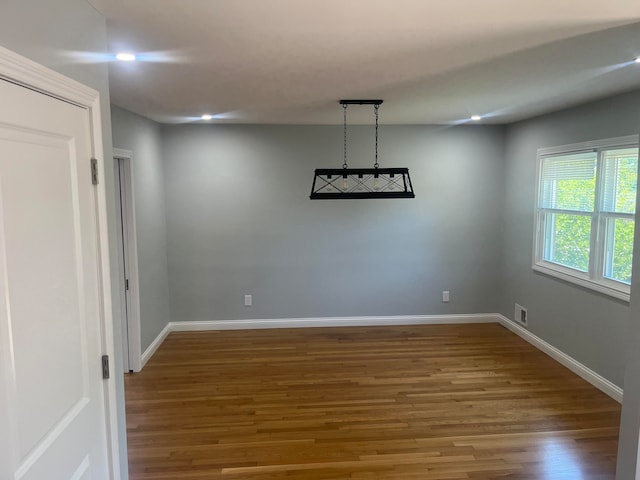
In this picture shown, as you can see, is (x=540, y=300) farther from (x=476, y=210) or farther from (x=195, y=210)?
(x=195, y=210)

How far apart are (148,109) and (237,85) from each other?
53.0 inches

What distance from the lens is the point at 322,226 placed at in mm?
5293

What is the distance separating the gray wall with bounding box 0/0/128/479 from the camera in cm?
117

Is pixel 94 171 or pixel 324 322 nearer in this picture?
pixel 94 171

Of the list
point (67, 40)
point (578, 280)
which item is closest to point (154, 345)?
point (67, 40)

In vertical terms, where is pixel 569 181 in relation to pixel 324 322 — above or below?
above

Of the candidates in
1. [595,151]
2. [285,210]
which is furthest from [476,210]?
[285,210]

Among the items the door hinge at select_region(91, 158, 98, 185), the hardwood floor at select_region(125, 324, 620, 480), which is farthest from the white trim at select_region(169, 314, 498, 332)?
the door hinge at select_region(91, 158, 98, 185)

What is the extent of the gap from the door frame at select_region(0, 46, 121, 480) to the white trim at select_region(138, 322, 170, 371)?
2630 mm

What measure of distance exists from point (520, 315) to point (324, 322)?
7.67 feet

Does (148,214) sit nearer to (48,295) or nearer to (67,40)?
(67,40)

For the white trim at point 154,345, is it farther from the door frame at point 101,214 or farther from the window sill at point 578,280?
the window sill at point 578,280

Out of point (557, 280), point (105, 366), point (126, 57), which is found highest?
point (126, 57)

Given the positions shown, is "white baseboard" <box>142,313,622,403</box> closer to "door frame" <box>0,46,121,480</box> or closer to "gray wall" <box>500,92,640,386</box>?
"gray wall" <box>500,92,640,386</box>
